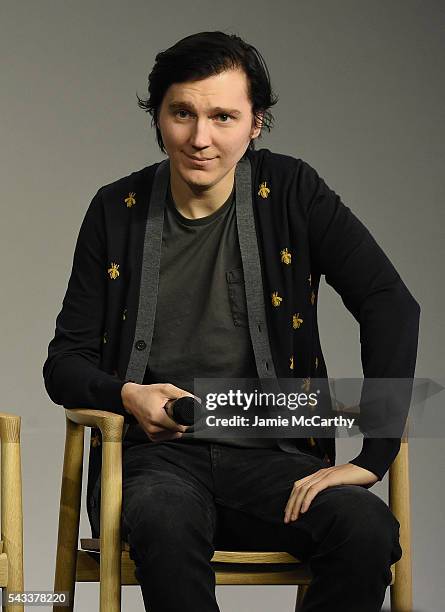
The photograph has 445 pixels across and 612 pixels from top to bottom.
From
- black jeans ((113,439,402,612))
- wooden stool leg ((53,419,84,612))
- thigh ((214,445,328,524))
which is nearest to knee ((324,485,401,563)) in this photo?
black jeans ((113,439,402,612))

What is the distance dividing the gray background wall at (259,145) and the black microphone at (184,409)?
A: 1.07 m

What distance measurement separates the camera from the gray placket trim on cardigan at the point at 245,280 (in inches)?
70.2

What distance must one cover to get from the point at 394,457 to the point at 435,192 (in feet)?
3.97

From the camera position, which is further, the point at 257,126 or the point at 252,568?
the point at 257,126

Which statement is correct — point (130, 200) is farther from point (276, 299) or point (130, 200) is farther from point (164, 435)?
point (164, 435)

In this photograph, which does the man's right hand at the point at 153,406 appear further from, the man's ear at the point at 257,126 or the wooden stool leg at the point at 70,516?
the man's ear at the point at 257,126

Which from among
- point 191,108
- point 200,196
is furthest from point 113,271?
point 191,108

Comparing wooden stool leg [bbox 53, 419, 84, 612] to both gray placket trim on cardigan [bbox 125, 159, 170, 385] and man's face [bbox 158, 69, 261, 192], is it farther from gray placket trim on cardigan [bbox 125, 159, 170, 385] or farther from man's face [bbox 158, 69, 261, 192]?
man's face [bbox 158, 69, 261, 192]

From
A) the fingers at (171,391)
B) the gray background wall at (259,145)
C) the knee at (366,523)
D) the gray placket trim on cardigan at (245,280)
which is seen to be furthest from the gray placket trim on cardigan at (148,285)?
the gray background wall at (259,145)

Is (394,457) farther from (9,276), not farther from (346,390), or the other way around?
(9,276)

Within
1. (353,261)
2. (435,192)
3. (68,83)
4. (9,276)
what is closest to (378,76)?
(435,192)

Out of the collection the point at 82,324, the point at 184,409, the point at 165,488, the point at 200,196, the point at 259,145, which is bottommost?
the point at 165,488

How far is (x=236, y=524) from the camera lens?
171cm

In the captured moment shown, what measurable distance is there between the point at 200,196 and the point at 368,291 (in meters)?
0.28
